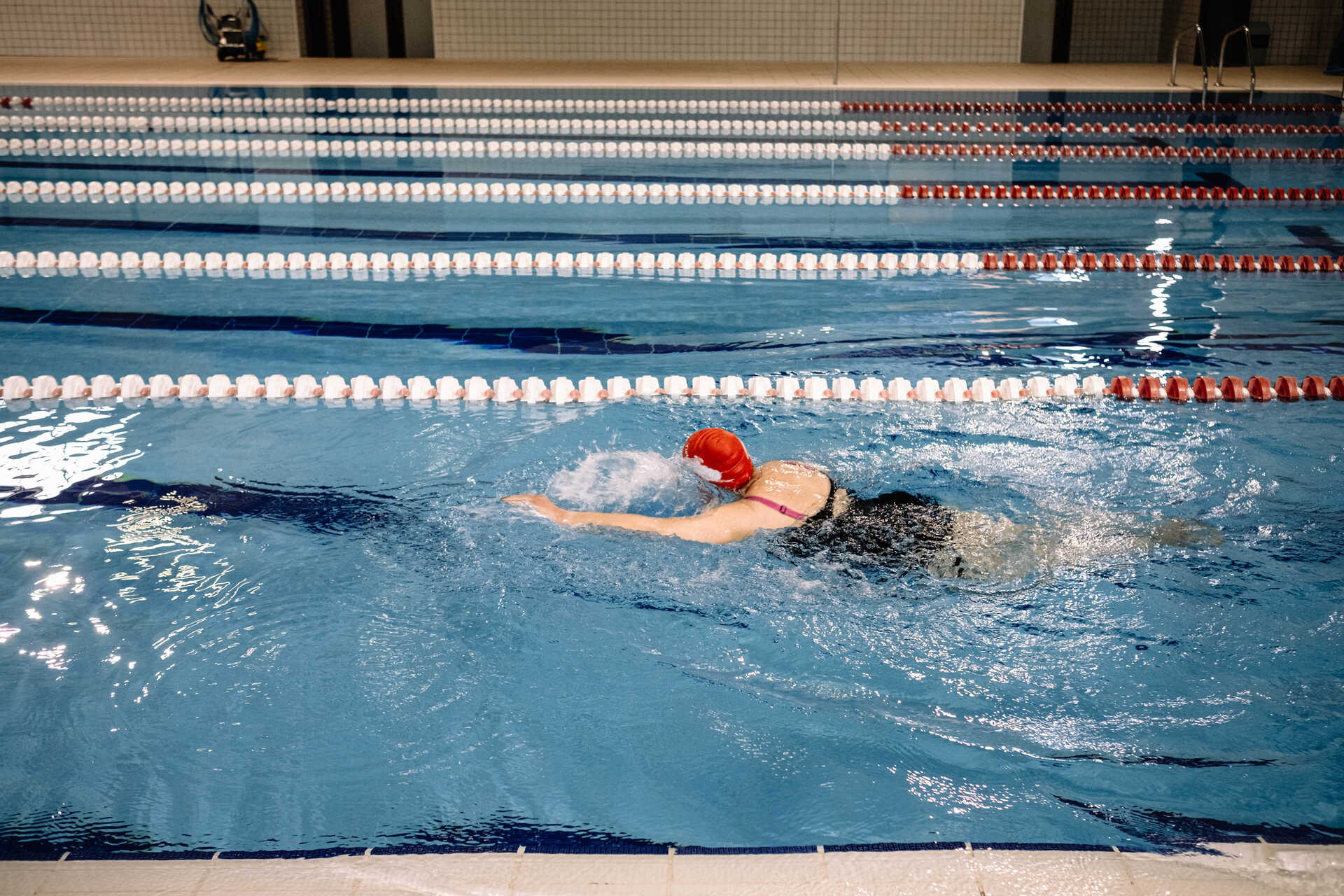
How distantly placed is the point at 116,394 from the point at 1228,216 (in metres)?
6.96


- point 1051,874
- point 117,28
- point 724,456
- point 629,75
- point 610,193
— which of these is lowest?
point 1051,874

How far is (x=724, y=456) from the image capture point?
3.73 m

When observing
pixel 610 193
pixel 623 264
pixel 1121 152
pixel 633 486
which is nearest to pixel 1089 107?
pixel 1121 152

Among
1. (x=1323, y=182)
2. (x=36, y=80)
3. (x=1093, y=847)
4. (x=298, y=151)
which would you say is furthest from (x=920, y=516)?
(x=36, y=80)

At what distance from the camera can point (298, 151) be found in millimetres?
9891

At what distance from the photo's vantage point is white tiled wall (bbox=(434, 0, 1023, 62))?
15.4m

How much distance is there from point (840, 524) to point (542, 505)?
0.95 metres

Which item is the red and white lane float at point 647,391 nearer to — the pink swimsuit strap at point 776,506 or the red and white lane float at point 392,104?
the pink swimsuit strap at point 776,506

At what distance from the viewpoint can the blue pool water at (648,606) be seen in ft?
8.92

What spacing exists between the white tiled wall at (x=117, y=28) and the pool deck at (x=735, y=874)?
49.1 feet

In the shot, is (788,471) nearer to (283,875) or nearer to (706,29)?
(283,875)

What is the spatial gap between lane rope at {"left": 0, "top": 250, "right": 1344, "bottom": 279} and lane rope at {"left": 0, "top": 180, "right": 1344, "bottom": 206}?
152 cm

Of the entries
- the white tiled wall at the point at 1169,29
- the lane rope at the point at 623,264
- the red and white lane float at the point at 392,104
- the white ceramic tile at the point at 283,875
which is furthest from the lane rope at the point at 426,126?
the white ceramic tile at the point at 283,875

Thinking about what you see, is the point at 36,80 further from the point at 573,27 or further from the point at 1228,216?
the point at 1228,216
